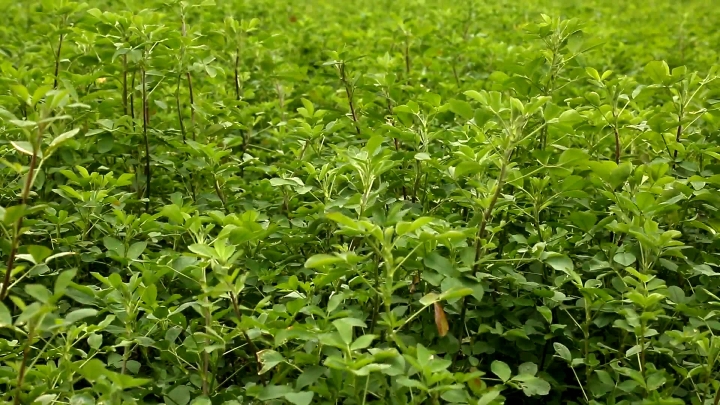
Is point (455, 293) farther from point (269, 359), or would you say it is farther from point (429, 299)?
point (269, 359)

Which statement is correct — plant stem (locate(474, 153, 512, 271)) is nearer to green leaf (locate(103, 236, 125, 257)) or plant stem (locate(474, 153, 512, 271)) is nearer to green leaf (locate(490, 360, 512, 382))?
green leaf (locate(490, 360, 512, 382))

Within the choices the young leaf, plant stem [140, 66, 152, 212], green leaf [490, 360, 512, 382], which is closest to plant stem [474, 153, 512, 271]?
the young leaf

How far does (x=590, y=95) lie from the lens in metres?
2.61

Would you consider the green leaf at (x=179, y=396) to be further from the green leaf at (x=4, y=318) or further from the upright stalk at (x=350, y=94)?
the upright stalk at (x=350, y=94)

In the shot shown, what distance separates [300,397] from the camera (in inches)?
67.3

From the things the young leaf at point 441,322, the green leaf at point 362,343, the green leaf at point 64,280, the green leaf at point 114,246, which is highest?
the green leaf at point 64,280

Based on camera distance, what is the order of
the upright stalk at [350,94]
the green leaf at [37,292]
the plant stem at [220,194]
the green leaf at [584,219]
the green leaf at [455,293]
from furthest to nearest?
the upright stalk at [350,94] < the plant stem at [220,194] < the green leaf at [584,219] < the green leaf at [455,293] < the green leaf at [37,292]

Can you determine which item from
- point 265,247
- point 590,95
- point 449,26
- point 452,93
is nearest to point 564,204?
point 590,95

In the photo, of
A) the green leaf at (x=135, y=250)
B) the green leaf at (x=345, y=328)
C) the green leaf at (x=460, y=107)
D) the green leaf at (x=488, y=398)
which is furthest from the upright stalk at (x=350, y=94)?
the green leaf at (x=488, y=398)

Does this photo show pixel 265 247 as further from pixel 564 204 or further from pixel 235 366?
pixel 564 204

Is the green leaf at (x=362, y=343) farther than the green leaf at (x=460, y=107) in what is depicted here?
No

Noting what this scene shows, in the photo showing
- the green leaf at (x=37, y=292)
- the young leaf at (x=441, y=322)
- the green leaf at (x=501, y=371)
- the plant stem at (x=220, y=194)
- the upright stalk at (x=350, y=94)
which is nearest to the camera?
the green leaf at (x=37, y=292)

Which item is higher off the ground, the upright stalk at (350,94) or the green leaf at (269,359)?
the upright stalk at (350,94)

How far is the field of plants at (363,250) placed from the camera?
182cm
